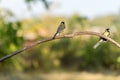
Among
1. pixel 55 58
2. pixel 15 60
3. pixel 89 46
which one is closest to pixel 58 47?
pixel 55 58

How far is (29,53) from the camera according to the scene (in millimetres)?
14125

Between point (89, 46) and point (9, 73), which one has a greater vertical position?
point (89, 46)

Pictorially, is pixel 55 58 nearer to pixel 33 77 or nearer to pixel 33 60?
pixel 33 60

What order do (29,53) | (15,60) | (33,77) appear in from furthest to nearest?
(29,53) < (33,77) < (15,60)

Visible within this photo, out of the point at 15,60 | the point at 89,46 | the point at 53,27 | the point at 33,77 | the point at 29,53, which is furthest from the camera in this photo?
the point at 53,27

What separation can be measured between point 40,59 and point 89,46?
144 centimetres

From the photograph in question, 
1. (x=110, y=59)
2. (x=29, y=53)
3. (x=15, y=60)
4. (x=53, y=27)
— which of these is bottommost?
(x=15, y=60)

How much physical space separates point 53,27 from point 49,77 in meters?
3.25

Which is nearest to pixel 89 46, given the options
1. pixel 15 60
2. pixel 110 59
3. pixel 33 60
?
pixel 110 59

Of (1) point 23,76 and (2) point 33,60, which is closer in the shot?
(1) point 23,76

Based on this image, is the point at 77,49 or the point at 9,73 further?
the point at 77,49

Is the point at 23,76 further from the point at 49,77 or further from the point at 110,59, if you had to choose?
the point at 110,59

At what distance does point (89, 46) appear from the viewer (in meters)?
13.3

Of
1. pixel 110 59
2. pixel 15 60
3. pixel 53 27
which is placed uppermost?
pixel 53 27
